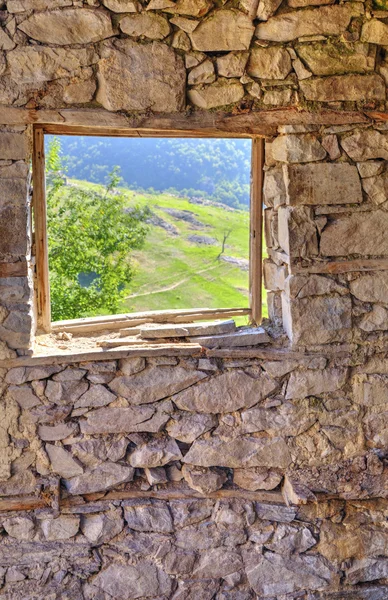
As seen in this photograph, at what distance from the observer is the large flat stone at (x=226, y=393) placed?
298cm

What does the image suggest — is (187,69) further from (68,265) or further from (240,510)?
(68,265)

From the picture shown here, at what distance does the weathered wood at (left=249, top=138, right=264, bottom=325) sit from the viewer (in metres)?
3.19

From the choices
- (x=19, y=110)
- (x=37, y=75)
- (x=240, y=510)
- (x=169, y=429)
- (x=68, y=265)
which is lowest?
(x=240, y=510)

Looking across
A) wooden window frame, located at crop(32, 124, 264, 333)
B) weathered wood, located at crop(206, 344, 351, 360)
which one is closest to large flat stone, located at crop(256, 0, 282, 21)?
wooden window frame, located at crop(32, 124, 264, 333)

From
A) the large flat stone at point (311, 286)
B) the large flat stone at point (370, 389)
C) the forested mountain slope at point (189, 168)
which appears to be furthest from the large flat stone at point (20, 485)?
the forested mountain slope at point (189, 168)

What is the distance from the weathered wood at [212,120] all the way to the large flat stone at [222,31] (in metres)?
0.33

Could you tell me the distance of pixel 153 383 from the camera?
9.64 ft

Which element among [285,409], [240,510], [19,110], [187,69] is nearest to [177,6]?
[187,69]

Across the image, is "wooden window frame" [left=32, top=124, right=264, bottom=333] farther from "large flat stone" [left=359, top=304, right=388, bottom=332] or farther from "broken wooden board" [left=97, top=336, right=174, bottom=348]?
"large flat stone" [left=359, top=304, right=388, bottom=332]

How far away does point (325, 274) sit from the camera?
2.95m

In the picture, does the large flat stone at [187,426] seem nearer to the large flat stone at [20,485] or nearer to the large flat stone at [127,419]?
the large flat stone at [127,419]

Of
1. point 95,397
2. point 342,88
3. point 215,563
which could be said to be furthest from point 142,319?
point 342,88

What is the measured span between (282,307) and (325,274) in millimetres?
361

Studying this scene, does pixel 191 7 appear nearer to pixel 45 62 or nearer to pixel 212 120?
pixel 212 120
